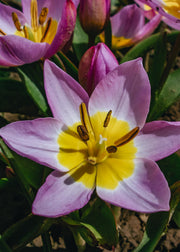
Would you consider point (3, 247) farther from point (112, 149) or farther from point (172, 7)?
point (172, 7)

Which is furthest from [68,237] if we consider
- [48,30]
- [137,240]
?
[48,30]

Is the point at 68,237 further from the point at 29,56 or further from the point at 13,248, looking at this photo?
the point at 29,56

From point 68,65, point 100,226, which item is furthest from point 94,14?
point 100,226

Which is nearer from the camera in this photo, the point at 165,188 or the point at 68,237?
the point at 165,188

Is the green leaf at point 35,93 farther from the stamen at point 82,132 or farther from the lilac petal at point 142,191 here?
the lilac petal at point 142,191

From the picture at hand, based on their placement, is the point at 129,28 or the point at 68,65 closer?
the point at 68,65

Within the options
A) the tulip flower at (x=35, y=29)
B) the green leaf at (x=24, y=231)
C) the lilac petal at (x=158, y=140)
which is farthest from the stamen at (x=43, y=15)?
the green leaf at (x=24, y=231)

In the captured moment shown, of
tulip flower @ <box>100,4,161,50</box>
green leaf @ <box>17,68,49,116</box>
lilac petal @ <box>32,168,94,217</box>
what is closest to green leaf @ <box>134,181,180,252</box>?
lilac petal @ <box>32,168,94,217</box>
